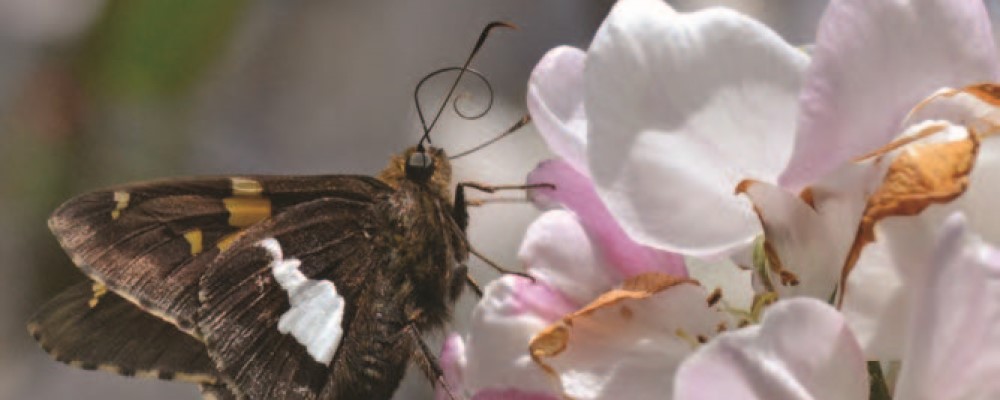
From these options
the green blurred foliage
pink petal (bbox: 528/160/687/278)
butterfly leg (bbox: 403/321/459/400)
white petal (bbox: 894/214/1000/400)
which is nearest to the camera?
white petal (bbox: 894/214/1000/400)

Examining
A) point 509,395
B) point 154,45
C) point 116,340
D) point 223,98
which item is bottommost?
point 223,98

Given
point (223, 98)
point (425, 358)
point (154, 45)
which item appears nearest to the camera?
point (425, 358)

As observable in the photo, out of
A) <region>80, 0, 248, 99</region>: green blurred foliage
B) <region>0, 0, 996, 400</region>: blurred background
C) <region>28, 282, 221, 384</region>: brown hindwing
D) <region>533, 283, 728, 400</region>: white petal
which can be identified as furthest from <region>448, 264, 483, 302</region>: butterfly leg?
<region>80, 0, 248, 99</region>: green blurred foliage

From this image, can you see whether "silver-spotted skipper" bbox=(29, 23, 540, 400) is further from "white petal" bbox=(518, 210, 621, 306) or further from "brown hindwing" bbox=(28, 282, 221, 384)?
"white petal" bbox=(518, 210, 621, 306)

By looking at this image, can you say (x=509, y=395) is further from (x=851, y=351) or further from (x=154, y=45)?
(x=154, y=45)

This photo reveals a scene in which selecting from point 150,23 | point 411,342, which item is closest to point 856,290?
point 411,342

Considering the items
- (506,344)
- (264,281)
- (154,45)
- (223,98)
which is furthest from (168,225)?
(223,98)

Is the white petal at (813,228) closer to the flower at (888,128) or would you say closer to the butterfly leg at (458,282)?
the flower at (888,128)
